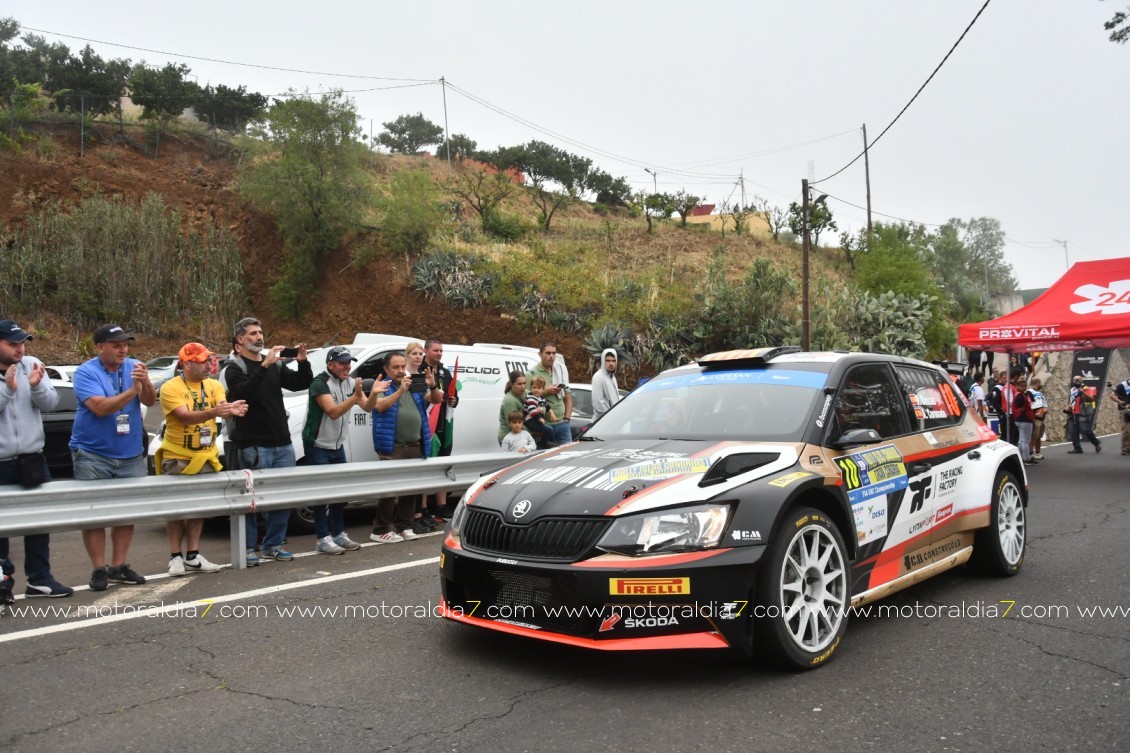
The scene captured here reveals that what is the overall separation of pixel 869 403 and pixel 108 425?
535cm

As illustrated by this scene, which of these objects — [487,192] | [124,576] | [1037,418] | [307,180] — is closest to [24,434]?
[124,576]

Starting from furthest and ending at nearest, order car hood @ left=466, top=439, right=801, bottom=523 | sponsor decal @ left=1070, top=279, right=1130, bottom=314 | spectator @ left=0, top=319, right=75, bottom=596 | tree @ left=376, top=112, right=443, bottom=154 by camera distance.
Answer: tree @ left=376, top=112, right=443, bottom=154, sponsor decal @ left=1070, top=279, right=1130, bottom=314, spectator @ left=0, top=319, right=75, bottom=596, car hood @ left=466, top=439, right=801, bottom=523

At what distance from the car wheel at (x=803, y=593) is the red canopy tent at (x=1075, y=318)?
1253 centimetres

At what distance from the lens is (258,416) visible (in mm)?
7301

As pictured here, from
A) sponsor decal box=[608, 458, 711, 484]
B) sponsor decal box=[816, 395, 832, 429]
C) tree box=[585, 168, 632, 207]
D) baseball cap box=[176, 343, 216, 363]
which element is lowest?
sponsor decal box=[608, 458, 711, 484]

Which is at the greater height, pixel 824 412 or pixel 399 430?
pixel 824 412

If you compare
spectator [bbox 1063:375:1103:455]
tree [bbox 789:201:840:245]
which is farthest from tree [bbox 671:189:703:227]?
spectator [bbox 1063:375:1103:455]

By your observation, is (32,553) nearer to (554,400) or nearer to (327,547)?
(327,547)

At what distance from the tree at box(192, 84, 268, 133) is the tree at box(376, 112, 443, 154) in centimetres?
2626

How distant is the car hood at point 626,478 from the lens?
4.18m

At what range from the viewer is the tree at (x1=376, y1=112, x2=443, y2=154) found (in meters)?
68.9

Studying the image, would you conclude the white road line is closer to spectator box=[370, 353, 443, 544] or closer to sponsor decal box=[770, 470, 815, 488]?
spectator box=[370, 353, 443, 544]

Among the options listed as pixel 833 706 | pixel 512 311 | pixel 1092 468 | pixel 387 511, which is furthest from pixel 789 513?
pixel 512 311

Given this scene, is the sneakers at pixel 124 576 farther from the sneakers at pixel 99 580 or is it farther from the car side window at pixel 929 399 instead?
the car side window at pixel 929 399
